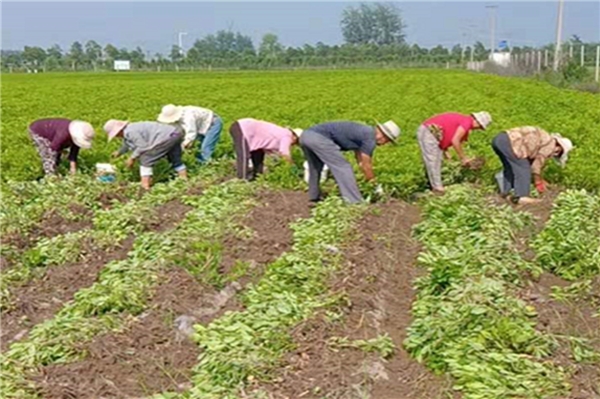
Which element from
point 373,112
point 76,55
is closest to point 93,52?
point 76,55

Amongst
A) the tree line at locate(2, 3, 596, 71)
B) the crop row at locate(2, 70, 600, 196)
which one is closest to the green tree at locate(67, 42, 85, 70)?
the tree line at locate(2, 3, 596, 71)

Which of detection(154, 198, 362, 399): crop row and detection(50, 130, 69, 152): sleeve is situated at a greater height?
detection(50, 130, 69, 152): sleeve

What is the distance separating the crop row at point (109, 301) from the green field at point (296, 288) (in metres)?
0.02

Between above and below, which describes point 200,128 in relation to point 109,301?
above

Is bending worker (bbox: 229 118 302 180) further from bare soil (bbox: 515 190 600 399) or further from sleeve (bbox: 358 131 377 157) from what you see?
bare soil (bbox: 515 190 600 399)

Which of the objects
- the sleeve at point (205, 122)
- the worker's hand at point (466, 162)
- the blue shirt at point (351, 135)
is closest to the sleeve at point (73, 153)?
the sleeve at point (205, 122)

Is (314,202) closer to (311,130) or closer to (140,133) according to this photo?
(311,130)

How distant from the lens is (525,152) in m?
9.83

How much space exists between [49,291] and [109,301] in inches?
41.2

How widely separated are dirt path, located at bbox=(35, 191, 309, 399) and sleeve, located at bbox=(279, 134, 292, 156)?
317 cm

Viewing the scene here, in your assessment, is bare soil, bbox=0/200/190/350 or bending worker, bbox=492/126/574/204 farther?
bending worker, bbox=492/126/574/204

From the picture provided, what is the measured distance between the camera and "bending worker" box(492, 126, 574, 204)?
32.3 feet

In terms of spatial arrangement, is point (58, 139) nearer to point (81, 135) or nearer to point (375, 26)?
point (81, 135)

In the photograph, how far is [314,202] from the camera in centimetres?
1014
